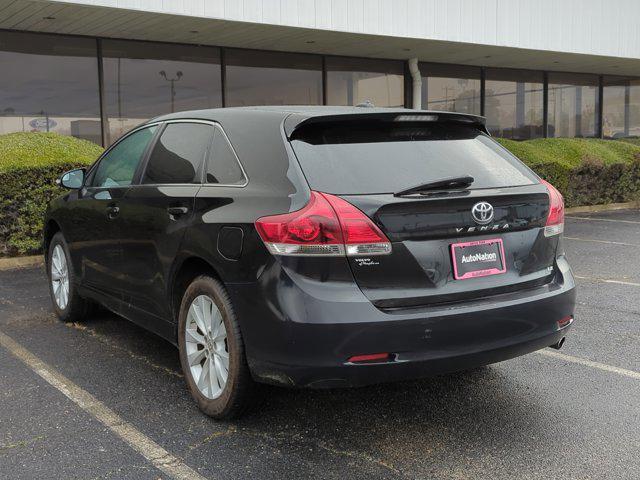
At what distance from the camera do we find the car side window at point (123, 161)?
4.64 m

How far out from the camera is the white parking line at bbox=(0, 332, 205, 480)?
10.3ft

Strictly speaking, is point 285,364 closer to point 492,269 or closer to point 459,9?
point 492,269

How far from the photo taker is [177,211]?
384 centimetres

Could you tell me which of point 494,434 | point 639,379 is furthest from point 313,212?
point 639,379

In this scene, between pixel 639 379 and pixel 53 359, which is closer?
pixel 639 379

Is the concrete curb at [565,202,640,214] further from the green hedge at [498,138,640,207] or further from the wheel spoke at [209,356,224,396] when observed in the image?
the wheel spoke at [209,356,224,396]

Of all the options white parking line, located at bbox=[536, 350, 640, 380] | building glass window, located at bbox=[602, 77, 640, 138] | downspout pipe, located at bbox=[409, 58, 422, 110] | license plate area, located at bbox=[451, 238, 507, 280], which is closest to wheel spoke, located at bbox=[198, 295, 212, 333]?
license plate area, located at bbox=[451, 238, 507, 280]

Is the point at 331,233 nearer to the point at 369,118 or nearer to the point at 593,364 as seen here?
the point at 369,118

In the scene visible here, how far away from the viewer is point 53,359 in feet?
15.4

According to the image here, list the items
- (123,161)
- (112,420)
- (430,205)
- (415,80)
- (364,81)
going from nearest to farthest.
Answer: (430,205) < (112,420) < (123,161) < (364,81) < (415,80)

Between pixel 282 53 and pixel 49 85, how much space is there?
16.1 ft

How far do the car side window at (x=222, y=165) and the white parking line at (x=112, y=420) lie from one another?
1.35 m

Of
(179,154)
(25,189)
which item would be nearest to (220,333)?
(179,154)

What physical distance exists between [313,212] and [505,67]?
17.1m
